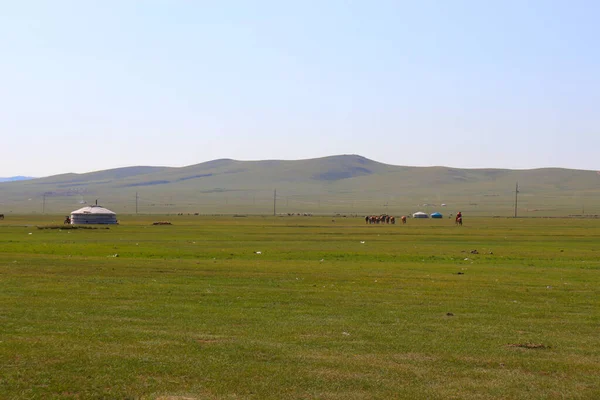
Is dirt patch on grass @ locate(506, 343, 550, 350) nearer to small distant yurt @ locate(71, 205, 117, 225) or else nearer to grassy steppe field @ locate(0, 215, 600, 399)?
grassy steppe field @ locate(0, 215, 600, 399)

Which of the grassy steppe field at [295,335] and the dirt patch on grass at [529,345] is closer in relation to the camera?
the grassy steppe field at [295,335]

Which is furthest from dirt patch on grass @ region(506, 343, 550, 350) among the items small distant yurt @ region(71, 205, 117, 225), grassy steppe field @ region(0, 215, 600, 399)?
small distant yurt @ region(71, 205, 117, 225)

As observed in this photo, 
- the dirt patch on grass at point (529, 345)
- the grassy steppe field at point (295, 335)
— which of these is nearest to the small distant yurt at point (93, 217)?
the grassy steppe field at point (295, 335)

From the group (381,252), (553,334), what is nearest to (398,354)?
(553,334)

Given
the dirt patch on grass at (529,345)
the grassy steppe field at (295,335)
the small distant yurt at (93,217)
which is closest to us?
the grassy steppe field at (295,335)

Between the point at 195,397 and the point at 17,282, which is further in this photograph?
the point at 17,282

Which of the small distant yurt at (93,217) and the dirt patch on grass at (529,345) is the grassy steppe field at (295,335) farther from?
the small distant yurt at (93,217)

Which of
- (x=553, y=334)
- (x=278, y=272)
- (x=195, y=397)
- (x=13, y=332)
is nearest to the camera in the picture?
(x=195, y=397)

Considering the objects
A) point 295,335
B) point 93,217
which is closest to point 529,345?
point 295,335

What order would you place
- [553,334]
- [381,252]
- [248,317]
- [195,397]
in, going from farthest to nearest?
[381,252]
[248,317]
[553,334]
[195,397]

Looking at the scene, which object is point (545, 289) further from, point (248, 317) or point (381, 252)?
point (381, 252)

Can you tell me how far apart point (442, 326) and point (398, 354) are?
11.4 feet

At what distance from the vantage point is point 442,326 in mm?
17422

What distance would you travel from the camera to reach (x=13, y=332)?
15.6 m
